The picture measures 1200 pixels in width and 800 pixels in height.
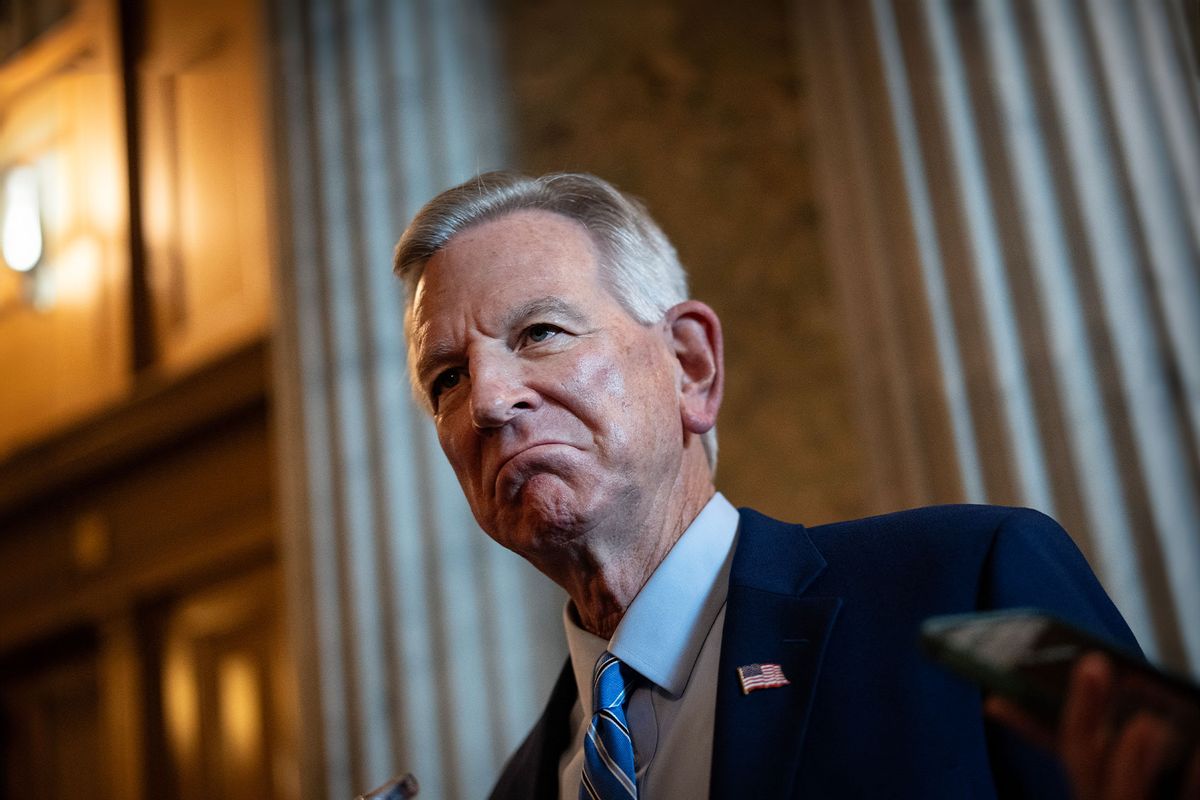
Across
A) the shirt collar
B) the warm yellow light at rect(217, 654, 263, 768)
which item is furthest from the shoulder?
the warm yellow light at rect(217, 654, 263, 768)

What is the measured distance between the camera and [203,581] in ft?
16.2

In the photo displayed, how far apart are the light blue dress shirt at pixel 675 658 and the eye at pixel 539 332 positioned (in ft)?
1.05

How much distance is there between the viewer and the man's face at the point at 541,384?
1577 mm

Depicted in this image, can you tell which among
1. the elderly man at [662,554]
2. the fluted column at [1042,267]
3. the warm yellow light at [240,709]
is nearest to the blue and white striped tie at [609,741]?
the elderly man at [662,554]

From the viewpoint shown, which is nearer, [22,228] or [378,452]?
[378,452]

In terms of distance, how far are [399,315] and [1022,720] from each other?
3021 millimetres

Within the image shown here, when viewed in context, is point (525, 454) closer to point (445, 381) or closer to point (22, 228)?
point (445, 381)

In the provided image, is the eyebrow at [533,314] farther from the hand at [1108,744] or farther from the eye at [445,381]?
the hand at [1108,744]

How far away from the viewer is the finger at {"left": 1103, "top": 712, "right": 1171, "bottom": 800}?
798 mm

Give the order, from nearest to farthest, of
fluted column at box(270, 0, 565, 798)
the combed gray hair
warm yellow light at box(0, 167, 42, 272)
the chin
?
the chin < the combed gray hair < fluted column at box(270, 0, 565, 798) < warm yellow light at box(0, 167, 42, 272)

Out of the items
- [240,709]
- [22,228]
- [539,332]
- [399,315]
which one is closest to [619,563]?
[539,332]

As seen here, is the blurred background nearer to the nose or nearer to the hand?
the nose

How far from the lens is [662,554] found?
169 centimetres

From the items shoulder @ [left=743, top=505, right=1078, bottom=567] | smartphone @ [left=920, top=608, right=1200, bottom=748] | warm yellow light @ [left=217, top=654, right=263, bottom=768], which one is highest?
shoulder @ [left=743, top=505, right=1078, bottom=567]
